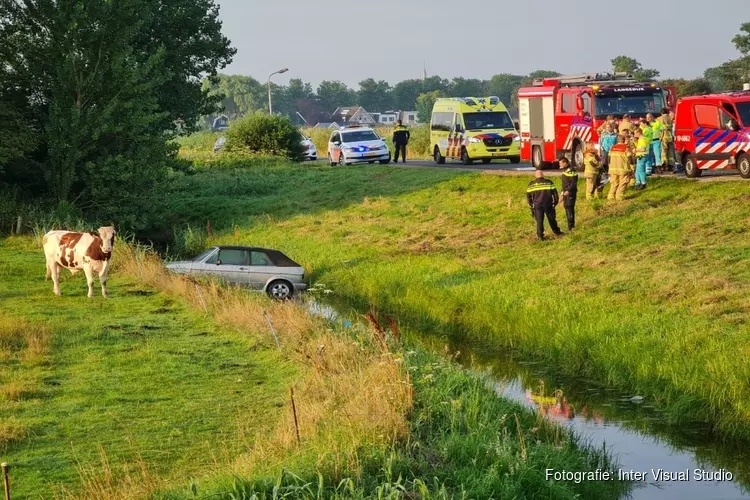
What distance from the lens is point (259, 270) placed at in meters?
25.8

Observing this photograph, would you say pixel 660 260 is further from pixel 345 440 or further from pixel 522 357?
pixel 345 440

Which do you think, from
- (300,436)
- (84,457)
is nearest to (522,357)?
(300,436)

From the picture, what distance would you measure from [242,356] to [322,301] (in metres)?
9.64

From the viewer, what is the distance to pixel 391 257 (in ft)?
96.3

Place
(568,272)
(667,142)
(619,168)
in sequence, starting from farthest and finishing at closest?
(667,142) → (619,168) → (568,272)

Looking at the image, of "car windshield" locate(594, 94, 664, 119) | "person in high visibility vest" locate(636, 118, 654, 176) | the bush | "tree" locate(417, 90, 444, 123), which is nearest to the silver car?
"person in high visibility vest" locate(636, 118, 654, 176)

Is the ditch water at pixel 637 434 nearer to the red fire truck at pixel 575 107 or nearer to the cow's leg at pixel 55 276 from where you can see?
the cow's leg at pixel 55 276

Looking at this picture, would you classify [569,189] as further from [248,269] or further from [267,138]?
[267,138]

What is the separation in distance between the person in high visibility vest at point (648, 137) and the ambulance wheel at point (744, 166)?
7.40 ft

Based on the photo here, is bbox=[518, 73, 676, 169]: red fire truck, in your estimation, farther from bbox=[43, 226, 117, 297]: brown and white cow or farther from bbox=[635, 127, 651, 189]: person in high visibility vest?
bbox=[43, 226, 117, 297]: brown and white cow

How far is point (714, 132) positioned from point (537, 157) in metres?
9.66

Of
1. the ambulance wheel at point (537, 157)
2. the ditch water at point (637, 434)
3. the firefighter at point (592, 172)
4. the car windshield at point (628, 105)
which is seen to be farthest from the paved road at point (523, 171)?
the ditch water at point (637, 434)

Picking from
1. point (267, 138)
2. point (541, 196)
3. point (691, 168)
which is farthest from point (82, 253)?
point (267, 138)

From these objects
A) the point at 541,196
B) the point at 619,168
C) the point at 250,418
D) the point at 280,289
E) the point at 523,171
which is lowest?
the point at 280,289
